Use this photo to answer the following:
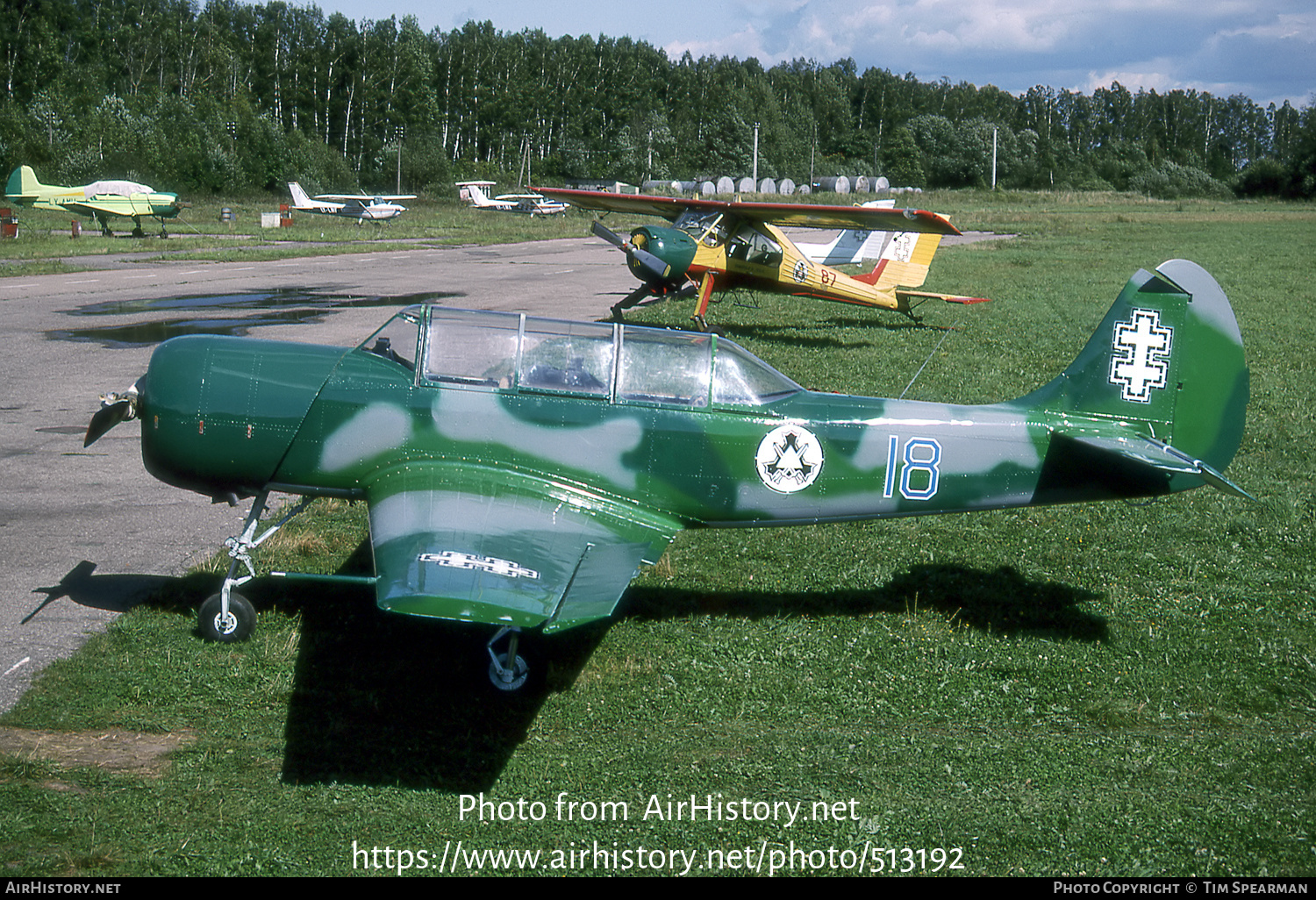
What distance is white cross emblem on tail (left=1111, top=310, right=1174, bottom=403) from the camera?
6785 millimetres

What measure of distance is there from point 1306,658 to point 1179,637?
713mm

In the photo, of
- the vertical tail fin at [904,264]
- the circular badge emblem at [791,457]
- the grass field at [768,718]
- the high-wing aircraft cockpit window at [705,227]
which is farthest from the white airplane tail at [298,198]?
the circular badge emblem at [791,457]

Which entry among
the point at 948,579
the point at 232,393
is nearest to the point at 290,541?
the point at 232,393

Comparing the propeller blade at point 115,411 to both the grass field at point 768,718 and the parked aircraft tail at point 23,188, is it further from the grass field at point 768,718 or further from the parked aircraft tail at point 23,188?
the parked aircraft tail at point 23,188

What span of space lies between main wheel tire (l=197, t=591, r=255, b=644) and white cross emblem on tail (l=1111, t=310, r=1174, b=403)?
5852mm

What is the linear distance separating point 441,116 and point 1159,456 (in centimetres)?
9419

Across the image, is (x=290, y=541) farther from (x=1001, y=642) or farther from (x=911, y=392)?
(x=911, y=392)

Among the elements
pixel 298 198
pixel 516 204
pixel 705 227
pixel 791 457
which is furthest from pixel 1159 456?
pixel 516 204

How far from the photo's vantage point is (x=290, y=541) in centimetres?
800

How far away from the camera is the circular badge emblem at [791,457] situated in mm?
6516

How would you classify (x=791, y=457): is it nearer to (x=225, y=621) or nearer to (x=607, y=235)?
(x=225, y=621)

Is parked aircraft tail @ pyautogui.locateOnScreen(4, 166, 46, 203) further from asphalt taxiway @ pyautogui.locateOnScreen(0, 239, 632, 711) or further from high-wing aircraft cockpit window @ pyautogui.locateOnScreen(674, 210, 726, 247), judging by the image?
high-wing aircraft cockpit window @ pyautogui.locateOnScreen(674, 210, 726, 247)

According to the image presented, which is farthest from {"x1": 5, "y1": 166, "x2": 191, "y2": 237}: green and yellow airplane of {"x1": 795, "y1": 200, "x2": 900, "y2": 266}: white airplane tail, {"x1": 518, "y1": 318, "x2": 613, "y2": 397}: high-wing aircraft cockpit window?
{"x1": 518, "y1": 318, "x2": 613, "y2": 397}: high-wing aircraft cockpit window

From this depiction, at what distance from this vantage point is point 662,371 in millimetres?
6578
